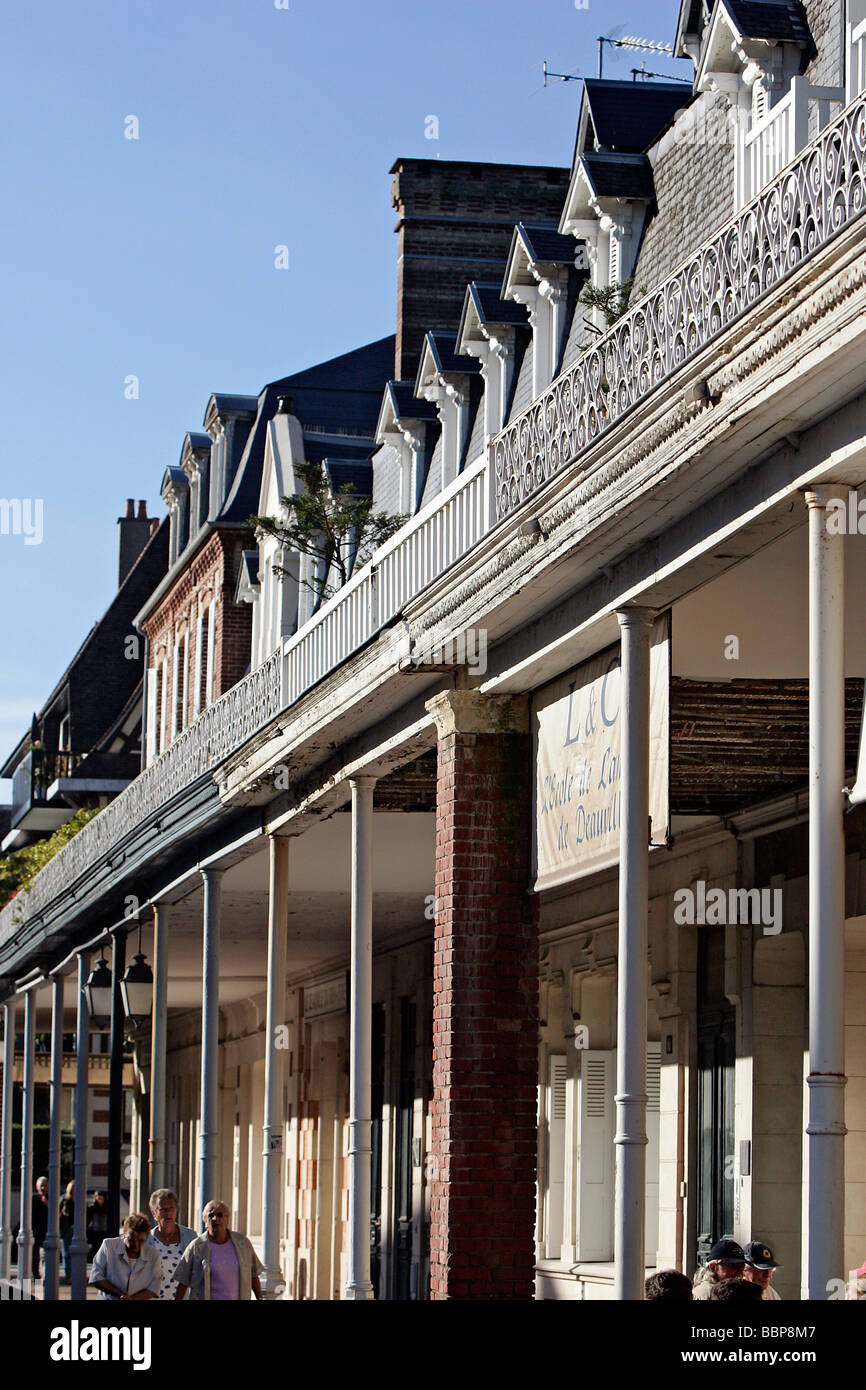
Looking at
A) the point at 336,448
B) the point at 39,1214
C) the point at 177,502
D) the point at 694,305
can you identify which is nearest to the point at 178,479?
the point at 177,502

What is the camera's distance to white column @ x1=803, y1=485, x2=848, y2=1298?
7.72m

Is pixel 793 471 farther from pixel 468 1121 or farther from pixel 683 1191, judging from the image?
pixel 683 1191

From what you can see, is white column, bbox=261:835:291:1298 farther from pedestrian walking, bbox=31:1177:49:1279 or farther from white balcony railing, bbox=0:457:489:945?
pedestrian walking, bbox=31:1177:49:1279

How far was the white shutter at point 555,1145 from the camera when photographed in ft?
66.4

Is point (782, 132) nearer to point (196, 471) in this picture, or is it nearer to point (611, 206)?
point (611, 206)

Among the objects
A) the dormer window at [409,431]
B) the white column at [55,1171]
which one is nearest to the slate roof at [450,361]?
the dormer window at [409,431]

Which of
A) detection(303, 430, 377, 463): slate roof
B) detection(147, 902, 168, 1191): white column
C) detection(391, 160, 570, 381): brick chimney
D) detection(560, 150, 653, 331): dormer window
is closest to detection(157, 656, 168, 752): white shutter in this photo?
detection(303, 430, 377, 463): slate roof

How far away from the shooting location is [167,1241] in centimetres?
1303

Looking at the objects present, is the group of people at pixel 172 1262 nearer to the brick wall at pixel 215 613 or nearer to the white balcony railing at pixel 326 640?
the white balcony railing at pixel 326 640

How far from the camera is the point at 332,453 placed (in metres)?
26.1

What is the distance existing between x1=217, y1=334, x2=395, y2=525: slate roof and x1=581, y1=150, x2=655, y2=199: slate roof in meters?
13.6

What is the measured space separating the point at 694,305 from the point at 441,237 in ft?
52.9

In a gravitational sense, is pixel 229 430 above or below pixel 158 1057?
above
